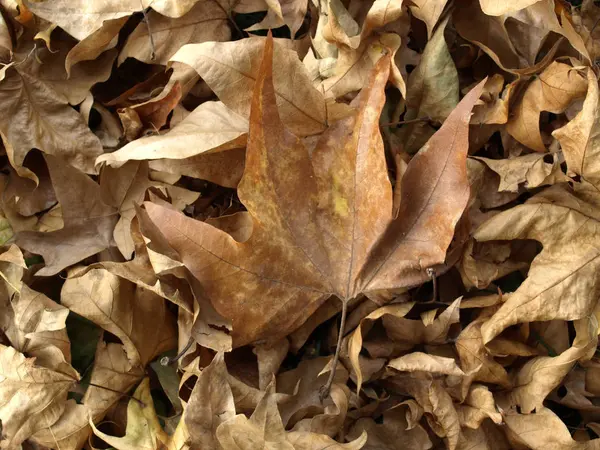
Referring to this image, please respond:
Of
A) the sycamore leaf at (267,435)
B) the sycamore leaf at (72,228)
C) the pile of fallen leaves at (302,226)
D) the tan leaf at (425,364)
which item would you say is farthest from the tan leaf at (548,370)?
the sycamore leaf at (72,228)

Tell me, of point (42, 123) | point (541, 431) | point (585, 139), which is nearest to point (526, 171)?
point (585, 139)

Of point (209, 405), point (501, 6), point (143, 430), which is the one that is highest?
point (501, 6)

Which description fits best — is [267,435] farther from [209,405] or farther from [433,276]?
[433,276]

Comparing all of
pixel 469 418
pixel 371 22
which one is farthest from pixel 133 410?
pixel 371 22

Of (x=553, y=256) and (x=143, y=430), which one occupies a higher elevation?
(x=553, y=256)

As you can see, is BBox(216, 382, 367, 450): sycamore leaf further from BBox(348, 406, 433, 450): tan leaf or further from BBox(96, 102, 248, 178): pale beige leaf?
BBox(96, 102, 248, 178): pale beige leaf

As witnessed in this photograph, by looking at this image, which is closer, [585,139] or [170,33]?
[585,139]

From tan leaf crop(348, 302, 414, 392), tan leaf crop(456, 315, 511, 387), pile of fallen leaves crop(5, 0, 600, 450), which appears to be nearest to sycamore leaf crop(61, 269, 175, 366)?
pile of fallen leaves crop(5, 0, 600, 450)
